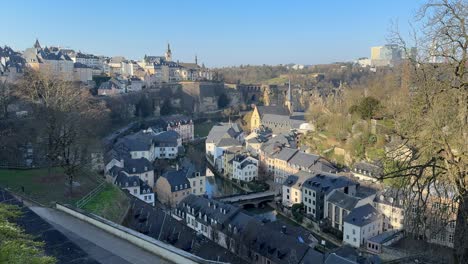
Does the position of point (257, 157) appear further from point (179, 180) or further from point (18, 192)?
point (18, 192)

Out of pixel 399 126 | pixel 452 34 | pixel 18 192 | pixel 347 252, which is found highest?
pixel 452 34

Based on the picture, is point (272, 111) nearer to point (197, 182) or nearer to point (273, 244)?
point (197, 182)

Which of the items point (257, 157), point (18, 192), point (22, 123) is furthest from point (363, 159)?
point (22, 123)

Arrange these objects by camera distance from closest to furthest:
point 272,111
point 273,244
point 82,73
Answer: point 273,244 < point 272,111 < point 82,73

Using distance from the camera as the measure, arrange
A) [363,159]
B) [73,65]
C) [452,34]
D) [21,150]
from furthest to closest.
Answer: [73,65] < [363,159] < [21,150] < [452,34]

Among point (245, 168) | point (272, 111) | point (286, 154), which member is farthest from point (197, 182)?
point (272, 111)

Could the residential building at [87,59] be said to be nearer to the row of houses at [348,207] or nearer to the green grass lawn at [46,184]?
the row of houses at [348,207]

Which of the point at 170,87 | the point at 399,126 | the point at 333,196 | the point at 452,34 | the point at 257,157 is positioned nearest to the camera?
the point at 452,34
